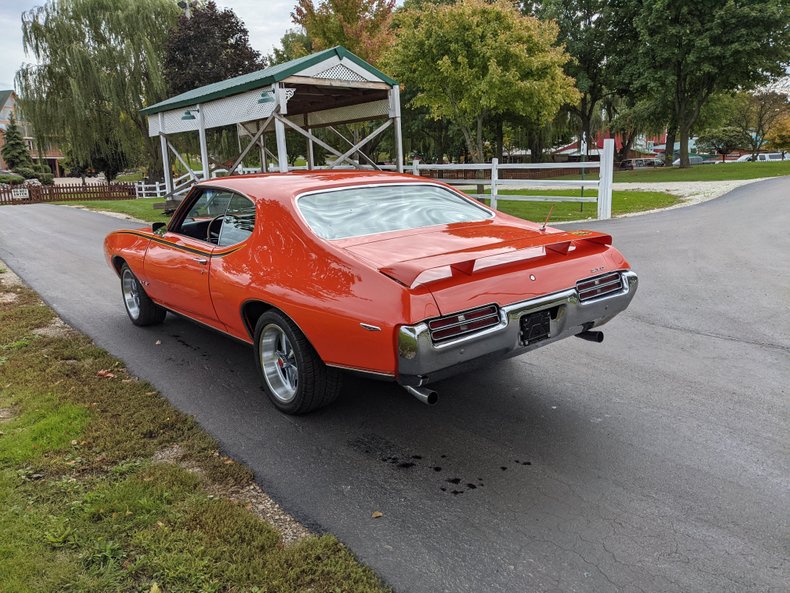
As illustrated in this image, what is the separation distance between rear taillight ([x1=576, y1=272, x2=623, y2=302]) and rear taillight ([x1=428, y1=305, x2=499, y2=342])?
0.74 metres

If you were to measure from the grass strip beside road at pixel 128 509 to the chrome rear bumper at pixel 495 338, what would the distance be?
953 mm

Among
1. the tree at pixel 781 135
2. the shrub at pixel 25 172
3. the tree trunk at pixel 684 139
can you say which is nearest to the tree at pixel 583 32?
the tree trunk at pixel 684 139

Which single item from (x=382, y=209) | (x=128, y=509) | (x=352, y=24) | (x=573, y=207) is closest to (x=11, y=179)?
(x=352, y=24)

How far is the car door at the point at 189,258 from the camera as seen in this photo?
476cm

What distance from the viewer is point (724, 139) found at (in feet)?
247

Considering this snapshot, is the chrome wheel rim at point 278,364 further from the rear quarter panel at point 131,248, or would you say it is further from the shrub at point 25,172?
the shrub at point 25,172

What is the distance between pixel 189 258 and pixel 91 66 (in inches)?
1289

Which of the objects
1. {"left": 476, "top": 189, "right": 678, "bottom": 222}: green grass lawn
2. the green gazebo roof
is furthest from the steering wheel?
{"left": 476, "top": 189, "right": 678, "bottom": 222}: green grass lawn

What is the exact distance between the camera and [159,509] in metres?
3.00

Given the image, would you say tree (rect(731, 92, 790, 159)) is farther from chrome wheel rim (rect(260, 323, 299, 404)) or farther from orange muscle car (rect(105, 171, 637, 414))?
chrome wheel rim (rect(260, 323, 299, 404))

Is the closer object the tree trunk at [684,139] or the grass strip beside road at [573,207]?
the grass strip beside road at [573,207]

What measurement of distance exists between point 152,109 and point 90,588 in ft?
52.3

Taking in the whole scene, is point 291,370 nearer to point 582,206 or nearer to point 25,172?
point 582,206

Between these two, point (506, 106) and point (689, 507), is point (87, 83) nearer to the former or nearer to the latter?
point (506, 106)
